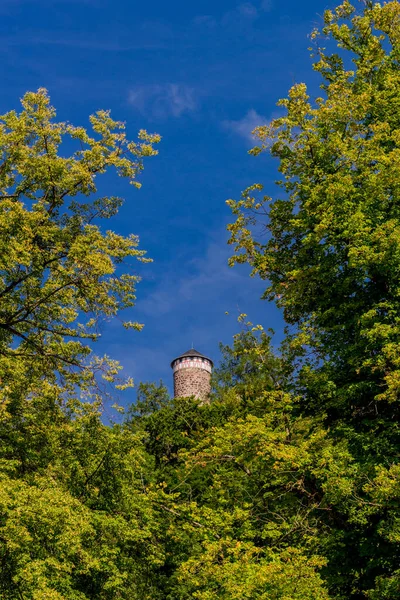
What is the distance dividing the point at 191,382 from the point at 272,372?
3749cm

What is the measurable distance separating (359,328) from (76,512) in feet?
22.6

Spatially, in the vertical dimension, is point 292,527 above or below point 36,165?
below

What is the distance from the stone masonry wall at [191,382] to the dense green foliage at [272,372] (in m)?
34.3

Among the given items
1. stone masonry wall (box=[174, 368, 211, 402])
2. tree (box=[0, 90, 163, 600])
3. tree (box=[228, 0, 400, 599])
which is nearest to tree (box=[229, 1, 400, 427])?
tree (box=[228, 0, 400, 599])

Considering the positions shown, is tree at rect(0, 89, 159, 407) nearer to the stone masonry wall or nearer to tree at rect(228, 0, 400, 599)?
tree at rect(228, 0, 400, 599)

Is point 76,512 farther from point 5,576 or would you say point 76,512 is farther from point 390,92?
point 390,92

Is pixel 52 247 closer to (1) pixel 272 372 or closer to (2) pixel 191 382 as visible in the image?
(1) pixel 272 372

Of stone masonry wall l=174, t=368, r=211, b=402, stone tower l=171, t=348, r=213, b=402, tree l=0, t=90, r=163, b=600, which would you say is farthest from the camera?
stone tower l=171, t=348, r=213, b=402

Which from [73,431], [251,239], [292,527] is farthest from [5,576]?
[251,239]

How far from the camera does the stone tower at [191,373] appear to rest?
53.0 m

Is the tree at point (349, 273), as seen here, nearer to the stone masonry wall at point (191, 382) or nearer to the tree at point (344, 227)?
the tree at point (344, 227)

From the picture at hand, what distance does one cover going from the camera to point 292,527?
14.8 m

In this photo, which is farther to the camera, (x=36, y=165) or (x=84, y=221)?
(x=84, y=221)

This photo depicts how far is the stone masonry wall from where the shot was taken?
52719mm
